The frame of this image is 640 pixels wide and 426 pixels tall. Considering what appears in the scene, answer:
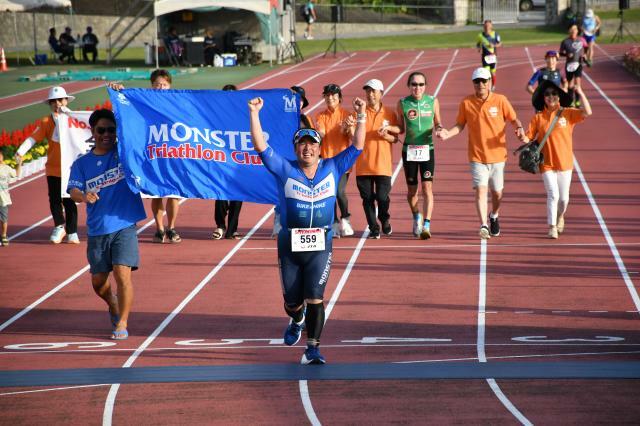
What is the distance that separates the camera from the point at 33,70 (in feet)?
147

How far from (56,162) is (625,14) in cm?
4399

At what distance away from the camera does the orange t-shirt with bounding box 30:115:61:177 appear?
16.0 metres

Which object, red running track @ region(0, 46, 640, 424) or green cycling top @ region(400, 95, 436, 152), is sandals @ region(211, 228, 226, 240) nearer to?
red running track @ region(0, 46, 640, 424)

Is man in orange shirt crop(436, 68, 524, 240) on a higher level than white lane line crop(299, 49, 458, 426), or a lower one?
higher

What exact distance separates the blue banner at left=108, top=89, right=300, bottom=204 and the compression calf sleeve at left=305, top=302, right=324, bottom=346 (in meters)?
3.14

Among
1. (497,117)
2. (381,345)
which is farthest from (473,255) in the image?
(381,345)

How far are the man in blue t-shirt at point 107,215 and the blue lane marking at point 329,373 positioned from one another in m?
1.31

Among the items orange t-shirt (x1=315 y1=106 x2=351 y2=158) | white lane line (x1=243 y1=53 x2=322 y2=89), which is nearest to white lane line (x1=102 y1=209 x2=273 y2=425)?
orange t-shirt (x1=315 y1=106 x2=351 y2=158)

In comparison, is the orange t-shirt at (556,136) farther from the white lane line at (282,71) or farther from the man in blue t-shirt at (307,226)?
the white lane line at (282,71)

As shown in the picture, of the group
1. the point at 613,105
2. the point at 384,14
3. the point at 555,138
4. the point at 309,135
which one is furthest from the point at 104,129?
the point at 384,14

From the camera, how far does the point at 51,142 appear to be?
1602 centimetres

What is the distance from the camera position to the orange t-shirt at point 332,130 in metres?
15.5

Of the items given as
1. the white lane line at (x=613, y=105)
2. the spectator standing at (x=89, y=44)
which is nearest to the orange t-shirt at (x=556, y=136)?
the white lane line at (x=613, y=105)

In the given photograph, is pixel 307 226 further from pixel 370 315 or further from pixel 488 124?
pixel 488 124
